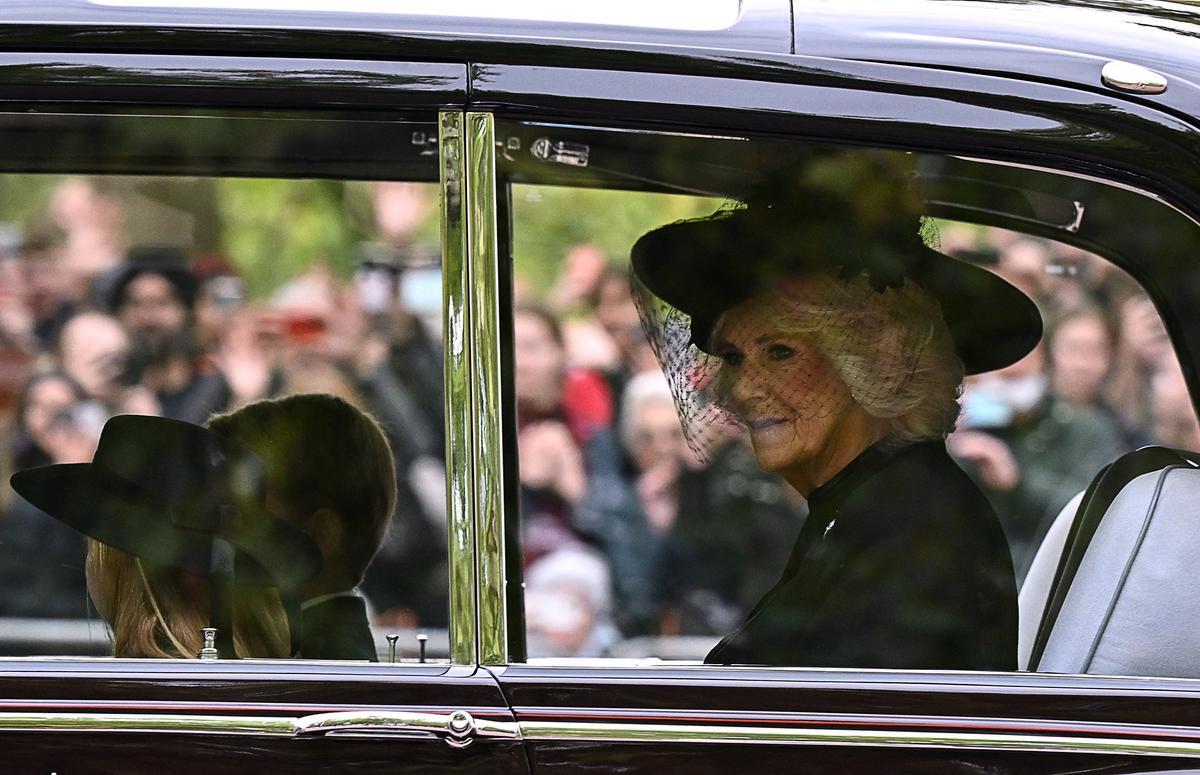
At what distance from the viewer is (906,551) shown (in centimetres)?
211

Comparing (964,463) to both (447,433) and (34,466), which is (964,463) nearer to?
(447,433)

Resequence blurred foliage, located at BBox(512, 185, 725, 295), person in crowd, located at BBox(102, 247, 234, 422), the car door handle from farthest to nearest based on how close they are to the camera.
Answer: person in crowd, located at BBox(102, 247, 234, 422) < blurred foliage, located at BBox(512, 185, 725, 295) < the car door handle

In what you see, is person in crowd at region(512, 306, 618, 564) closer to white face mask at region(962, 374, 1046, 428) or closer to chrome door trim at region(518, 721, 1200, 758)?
chrome door trim at region(518, 721, 1200, 758)

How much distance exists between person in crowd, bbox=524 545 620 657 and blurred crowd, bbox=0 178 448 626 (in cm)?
16

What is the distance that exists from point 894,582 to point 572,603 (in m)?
0.52

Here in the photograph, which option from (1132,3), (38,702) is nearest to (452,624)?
(38,702)

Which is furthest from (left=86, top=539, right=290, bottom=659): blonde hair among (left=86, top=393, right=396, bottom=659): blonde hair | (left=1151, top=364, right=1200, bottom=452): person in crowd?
(left=1151, top=364, right=1200, bottom=452): person in crowd

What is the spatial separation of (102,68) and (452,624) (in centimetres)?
79

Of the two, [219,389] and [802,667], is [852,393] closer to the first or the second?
[802,667]

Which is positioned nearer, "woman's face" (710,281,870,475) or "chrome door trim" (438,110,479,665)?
"chrome door trim" (438,110,479,665)

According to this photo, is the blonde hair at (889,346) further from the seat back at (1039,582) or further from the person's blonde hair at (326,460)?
the person's blonde hair at (326,460)

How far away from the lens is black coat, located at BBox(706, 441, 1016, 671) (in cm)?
203

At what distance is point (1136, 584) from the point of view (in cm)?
206

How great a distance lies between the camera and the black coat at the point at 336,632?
2.00 m
